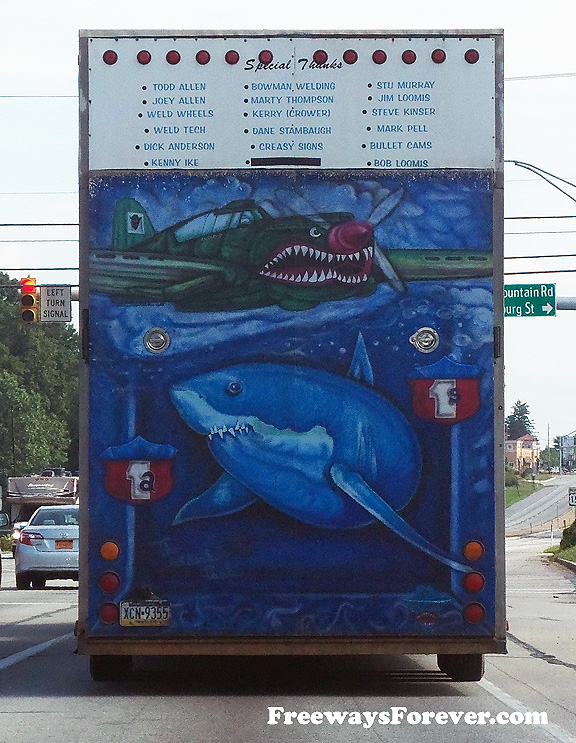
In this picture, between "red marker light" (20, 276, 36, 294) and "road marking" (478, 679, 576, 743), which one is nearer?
"road marking" (478, 679, 576, 743)

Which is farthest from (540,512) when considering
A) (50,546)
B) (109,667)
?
(109,667)

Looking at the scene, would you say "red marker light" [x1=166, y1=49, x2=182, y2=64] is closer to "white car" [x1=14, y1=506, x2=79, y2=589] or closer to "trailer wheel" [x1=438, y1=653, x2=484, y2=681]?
"trailer wheel" [x1=438, y1=653, x2=484, y2=681]

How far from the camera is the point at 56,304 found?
2667 cm

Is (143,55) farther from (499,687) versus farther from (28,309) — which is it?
(28,309)

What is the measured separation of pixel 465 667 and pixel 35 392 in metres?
113

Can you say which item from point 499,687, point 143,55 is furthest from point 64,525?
point 143,55

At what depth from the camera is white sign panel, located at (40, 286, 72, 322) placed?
26.6m

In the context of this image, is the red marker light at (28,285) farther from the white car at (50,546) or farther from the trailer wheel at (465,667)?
the trailer wheel at (465,667)

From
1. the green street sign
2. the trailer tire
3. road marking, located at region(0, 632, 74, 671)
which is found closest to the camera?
road marking, located at region(0, 632, 74, 671)

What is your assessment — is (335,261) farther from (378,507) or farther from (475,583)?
(475,583)

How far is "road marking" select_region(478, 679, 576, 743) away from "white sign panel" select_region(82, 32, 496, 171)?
3836mm

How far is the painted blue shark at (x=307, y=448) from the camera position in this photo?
30.9 feet

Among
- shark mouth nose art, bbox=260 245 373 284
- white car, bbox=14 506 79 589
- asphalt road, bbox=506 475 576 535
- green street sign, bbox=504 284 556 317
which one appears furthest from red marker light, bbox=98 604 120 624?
asphalt road, bbox=506 475 576 535

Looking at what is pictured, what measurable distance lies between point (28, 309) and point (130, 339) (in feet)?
55.7
